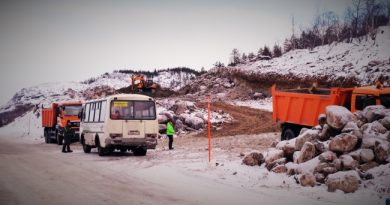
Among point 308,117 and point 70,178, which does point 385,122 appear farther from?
point 70,178

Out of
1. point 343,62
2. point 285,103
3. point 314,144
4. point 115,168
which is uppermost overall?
point 343,62

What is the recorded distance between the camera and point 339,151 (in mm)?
11164

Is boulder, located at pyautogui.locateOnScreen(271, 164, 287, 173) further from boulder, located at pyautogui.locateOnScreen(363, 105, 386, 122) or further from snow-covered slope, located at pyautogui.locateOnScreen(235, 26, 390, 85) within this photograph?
snow-covered slope, located at pyautogui.locateOnScreen(235, 26, 390, 85)

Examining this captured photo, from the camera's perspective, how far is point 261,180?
1178cm

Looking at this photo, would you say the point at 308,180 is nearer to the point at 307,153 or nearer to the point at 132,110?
the point at 307,153

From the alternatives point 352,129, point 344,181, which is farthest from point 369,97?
point 344,181

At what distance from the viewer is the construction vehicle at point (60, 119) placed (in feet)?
101

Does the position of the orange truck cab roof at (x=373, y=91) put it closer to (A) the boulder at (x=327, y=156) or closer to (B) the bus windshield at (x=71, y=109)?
(A) the boulder at (x=327, y=156)

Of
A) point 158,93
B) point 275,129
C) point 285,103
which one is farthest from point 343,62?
point 285,103

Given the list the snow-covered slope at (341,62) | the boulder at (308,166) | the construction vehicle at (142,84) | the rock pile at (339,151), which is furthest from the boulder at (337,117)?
the construction vehicle at (142,84)

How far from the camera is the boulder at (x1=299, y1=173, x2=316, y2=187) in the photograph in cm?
1038

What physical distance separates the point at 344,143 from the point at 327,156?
0.57 meters

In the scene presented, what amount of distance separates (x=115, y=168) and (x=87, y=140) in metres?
7.49

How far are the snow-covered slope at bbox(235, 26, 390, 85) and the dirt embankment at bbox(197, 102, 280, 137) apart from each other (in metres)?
13.2
